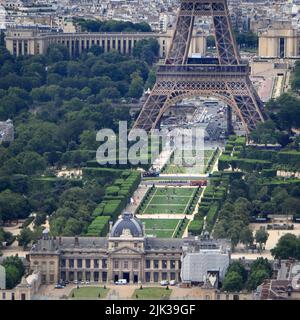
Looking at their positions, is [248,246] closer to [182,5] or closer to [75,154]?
[75,154]

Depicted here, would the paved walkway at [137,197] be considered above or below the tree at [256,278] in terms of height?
below

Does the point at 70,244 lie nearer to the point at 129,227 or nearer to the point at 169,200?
the point at 129,227

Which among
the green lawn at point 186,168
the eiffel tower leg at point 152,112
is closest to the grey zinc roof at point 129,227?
the green lawn at point 186,168

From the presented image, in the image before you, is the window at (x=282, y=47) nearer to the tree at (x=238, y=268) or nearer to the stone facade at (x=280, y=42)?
Result: the stone facade at (x=280, y=42)

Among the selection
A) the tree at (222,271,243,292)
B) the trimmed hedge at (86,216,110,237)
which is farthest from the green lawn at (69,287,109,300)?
the trimmed hedge at (86,216,110,237)

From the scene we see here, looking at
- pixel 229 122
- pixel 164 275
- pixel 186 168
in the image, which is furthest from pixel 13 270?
pixel 229 122
